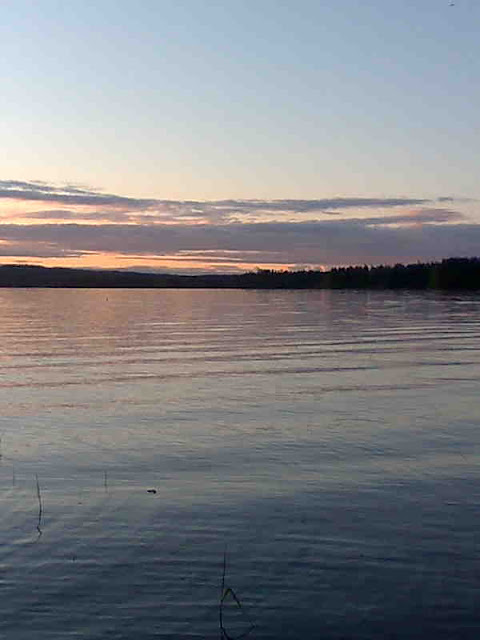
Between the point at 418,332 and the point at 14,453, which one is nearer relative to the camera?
the point at 14,453

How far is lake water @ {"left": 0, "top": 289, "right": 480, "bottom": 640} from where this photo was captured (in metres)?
9.34

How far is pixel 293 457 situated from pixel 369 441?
244cm

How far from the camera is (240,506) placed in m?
13.5

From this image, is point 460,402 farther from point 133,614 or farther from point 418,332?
point 418,332

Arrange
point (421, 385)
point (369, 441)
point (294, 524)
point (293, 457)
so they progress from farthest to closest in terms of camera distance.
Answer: point (421, 385), point (369, 441), point (293, 457), point (294, 524)

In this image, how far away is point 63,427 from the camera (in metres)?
20.4

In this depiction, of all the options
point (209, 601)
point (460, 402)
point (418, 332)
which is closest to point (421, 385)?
point (460, 402)

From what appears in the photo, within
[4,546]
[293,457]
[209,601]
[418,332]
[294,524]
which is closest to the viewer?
[209,601]

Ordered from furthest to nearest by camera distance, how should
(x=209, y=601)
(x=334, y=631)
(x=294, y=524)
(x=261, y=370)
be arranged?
(x=261, y=370) < (x=294, y=524) < (x=209, y=601) < (x=334, y=631)

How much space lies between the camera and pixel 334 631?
8.87m

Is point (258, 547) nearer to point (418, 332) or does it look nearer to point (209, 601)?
point (209, 601)

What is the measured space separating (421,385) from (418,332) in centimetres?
2568

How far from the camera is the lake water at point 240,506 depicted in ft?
30.6

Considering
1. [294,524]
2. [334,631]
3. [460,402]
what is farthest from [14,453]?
[460,402]
